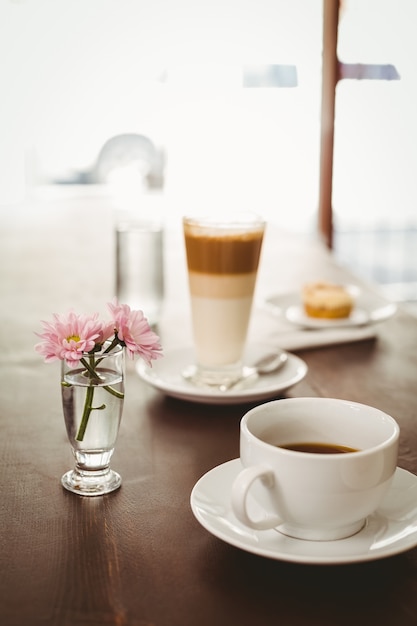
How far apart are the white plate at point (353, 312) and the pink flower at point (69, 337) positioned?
0.69 metres

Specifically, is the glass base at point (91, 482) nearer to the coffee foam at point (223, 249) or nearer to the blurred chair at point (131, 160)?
the coffee foam at point (223, 249)

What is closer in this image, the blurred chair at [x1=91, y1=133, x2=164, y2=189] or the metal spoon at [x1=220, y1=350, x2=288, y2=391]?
the metal spoon at [x1=220, y1=350, x2=288, y2=391]

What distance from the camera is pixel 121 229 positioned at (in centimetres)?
146

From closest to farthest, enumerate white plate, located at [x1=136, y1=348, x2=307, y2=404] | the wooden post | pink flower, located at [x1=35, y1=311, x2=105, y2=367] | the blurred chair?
pink flower, located at [x1=35, y1=311, x2=105, y2=367] < white plate, located at [x1=136, y1=348, x2=307, y2=404] < the wooden post < the blurred chair

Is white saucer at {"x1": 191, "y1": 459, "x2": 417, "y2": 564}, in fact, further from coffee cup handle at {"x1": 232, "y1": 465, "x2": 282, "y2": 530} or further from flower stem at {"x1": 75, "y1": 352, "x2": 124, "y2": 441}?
flower stem at {"x1": 75, "y1": 352, "x2": 124, "y2": 441}

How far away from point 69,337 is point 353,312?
2.69 feet

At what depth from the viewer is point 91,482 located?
79 centimetres

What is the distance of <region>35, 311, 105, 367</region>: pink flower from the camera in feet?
2.44

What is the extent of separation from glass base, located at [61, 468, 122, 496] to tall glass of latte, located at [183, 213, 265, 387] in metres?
0.29

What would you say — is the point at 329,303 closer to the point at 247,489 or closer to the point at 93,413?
the point at 93,413

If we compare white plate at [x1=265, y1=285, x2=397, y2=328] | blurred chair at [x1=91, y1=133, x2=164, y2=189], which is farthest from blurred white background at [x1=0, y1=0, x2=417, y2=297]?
white plate at [x1=265, y1=285, x2=397, y2=328]

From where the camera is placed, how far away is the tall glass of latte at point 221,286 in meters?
1.05

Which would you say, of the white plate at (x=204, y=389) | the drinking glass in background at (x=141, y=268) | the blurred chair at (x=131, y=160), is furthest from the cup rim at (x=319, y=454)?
the blurred chair at (x=131, y=160)

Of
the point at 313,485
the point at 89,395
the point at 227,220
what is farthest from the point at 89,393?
the point at 227,220
